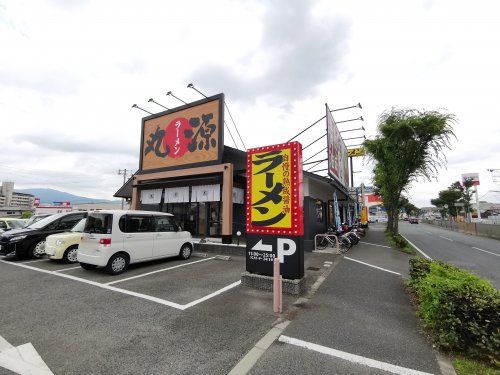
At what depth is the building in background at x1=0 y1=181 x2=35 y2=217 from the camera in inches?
2753

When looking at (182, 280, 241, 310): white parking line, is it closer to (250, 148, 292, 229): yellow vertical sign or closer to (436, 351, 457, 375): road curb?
(250, 148, 292, 229): yellow vertical sign

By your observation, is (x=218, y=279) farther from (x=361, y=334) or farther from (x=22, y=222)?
(x=22, y=222)

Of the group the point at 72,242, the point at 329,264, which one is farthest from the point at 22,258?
the point at 329,264

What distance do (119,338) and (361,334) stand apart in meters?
3.66

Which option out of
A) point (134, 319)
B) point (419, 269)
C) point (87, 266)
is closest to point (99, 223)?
point (87, 266)

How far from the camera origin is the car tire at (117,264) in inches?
277

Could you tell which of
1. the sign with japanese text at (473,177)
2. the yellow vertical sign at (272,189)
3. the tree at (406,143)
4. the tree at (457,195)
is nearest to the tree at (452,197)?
the tree at (457,195)

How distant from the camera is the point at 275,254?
19.1 feet

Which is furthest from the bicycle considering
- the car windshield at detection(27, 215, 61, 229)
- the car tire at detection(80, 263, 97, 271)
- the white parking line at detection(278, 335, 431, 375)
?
the car windshield at detection(27, 215, 61, 229)

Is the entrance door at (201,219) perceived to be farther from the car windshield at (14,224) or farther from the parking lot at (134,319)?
the car windshield at (14,224)

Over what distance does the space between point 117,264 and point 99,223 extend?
130 cm

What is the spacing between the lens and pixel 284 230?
5.71 metres

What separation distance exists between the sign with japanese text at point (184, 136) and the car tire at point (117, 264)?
20.7 feet

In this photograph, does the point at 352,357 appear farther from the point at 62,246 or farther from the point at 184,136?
the point at 184,136
